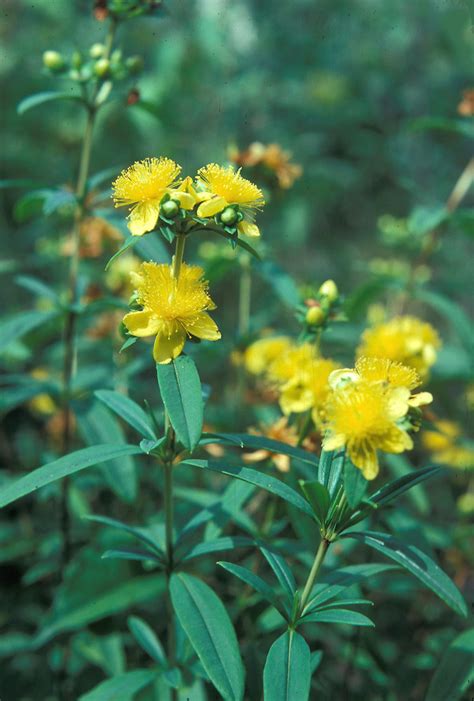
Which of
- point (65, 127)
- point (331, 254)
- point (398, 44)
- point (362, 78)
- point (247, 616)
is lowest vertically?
point (247, 616)

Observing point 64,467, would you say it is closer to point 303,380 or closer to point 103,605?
point 303,380

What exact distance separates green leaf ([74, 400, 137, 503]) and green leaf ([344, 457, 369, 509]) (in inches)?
30.0

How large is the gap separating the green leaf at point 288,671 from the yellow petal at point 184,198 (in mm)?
712

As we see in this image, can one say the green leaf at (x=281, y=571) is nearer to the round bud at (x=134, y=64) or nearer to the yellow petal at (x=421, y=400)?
the yellow petal at (x=421, y=400)

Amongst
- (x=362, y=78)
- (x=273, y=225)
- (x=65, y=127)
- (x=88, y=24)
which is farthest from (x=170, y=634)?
(x=362, y=78)

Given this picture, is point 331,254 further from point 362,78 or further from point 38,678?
point 38,678

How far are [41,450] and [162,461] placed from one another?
1668 mm

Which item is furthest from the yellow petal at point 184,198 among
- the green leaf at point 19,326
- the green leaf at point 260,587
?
the green leaf at point 19,326

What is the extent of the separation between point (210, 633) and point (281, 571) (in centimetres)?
16

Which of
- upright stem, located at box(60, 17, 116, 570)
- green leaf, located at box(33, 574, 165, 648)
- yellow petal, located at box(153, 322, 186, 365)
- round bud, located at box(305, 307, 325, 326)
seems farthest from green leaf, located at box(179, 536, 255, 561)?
upright stem, located at box(60, 17, 116, 570)

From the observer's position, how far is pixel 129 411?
1.31 metres

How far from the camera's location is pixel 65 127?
14.6ft

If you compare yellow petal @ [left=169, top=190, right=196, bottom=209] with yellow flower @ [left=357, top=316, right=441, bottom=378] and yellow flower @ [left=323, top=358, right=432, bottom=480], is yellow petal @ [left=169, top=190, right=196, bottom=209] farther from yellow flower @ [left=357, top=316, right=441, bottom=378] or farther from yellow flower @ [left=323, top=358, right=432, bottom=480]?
yellow flower @ [left=357, top=316, right=441, bottom=378]

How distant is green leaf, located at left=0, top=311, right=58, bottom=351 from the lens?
1.80 meters
